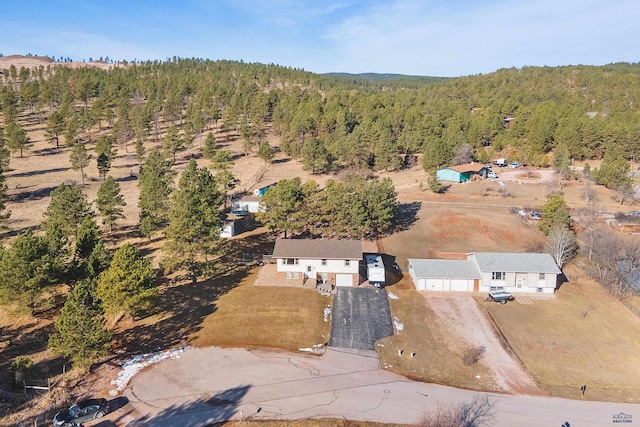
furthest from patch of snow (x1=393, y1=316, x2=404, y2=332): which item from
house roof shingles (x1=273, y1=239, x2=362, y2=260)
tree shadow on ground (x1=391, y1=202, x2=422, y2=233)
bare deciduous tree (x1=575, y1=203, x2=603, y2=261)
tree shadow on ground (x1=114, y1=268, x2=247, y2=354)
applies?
bare deciduous tree (x1=575, y1=203, x2=603, y2=261)

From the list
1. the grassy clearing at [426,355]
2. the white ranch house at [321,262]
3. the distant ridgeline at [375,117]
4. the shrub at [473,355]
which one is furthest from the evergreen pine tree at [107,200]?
the distant ridgeline at [375,117]

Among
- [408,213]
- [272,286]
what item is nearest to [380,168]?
[408,213]

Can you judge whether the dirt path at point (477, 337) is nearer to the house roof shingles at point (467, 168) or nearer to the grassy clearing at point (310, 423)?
the grassy clearing at point (310, 423)

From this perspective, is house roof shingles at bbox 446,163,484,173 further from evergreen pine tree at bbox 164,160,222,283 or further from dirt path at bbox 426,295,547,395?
evergreen pine tree at bbox 164,160,222,283

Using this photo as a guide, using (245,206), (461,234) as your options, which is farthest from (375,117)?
(461,234)

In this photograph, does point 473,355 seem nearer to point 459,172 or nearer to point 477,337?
point 477,337
